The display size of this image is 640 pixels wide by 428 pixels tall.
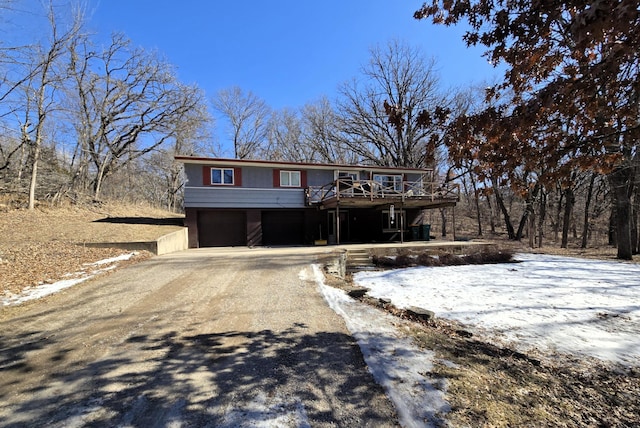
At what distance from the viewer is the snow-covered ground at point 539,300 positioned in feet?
→ 14.4

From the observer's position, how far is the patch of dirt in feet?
24.3

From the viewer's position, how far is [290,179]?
60.8ft

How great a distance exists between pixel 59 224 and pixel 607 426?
59.0 ft

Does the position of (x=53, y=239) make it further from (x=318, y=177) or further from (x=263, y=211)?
(x=318, y=177)

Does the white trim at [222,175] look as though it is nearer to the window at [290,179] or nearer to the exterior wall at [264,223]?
the exterior wall at [264,223]

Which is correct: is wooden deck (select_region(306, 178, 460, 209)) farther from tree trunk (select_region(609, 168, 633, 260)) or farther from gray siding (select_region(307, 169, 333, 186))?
tree trunk (select_region(609, 168, 633, 260))

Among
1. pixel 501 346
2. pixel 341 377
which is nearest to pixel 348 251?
pixel 501 346

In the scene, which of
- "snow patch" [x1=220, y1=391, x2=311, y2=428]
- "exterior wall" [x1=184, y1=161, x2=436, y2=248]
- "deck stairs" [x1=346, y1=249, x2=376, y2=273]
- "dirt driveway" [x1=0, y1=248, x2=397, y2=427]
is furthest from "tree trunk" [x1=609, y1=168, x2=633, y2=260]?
"snow patch" [x1=220, y1=391, x2=311, y2=428]

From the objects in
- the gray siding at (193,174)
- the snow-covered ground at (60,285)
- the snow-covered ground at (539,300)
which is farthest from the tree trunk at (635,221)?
the snow-covered ground at (60,285)

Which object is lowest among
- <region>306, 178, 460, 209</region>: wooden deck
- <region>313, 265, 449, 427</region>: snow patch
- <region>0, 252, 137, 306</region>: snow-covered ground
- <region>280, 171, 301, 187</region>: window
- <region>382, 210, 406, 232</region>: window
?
<region>313, 265, 449, 427</region>: snow patch

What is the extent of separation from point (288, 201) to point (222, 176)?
13.5 ft

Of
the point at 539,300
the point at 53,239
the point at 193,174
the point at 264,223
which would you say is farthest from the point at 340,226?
the point at 53,239

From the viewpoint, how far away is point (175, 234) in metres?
14.2

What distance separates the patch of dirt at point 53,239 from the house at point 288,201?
3.33 metres
